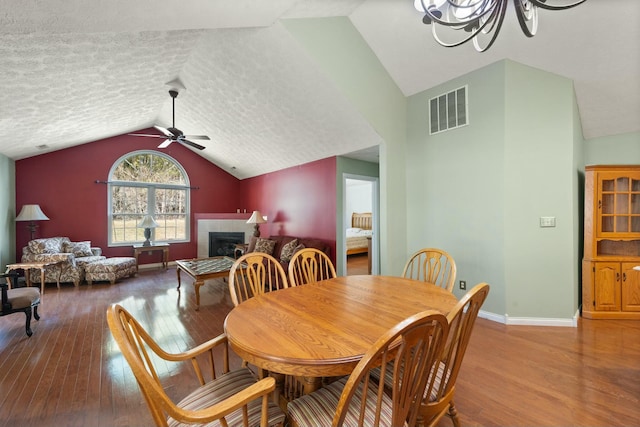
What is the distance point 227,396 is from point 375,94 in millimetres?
3536

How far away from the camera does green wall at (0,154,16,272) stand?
4.50m

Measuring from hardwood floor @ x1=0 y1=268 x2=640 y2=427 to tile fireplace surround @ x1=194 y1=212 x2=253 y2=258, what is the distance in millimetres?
3568

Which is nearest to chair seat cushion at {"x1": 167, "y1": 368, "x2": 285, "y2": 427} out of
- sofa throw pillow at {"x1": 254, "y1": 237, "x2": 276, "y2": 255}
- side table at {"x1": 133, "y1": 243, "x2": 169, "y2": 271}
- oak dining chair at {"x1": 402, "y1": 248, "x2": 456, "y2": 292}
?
oak dining chair at {"x1": 402, "y1": 248, "x2": 456, "y2": 292}

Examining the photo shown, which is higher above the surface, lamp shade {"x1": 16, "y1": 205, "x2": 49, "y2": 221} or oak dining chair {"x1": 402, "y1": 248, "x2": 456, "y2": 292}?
lamp shade {"x1": 16, "y1": 205, "x2": 49, "y2": 221}

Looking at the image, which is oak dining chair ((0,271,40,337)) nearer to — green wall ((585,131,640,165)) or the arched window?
the arched window

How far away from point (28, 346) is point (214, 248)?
441 centimetres

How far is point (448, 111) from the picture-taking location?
11.3ft

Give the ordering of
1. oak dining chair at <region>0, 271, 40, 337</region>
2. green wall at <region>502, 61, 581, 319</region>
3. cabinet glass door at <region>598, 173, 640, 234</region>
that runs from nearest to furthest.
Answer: oak dining chair at <region>0, 271, 40, 337</region>, green wall at <region>502, 61, 581, 319</region>, cabinet glass door at <region>598, 173, 640, 234</region>

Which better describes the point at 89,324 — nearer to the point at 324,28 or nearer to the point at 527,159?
the point at 324,28

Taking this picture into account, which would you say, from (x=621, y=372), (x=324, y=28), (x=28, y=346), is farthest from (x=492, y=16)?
(x=28, y=346)

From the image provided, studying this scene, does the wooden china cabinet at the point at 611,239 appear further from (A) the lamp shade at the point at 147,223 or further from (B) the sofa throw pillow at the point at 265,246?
(A) the lamp shade at the point at 147,223

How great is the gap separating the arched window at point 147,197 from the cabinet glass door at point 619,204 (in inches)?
308

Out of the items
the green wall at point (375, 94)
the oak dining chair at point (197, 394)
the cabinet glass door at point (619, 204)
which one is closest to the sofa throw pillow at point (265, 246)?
the green wall at point (375, 94)

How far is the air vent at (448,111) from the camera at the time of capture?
3281 millimetres
